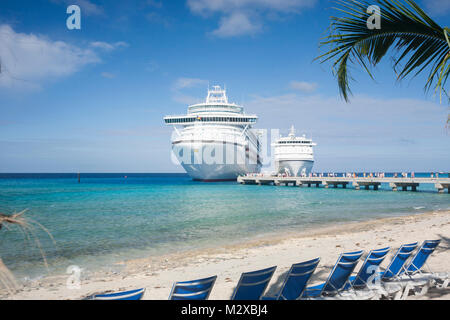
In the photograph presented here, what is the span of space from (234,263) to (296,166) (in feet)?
160

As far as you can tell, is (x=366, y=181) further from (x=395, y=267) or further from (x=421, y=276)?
(x=395, y=267)

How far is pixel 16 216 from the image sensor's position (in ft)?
4.98

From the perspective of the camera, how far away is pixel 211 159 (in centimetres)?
4469

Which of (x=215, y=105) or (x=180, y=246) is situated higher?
(x=215, y=105)

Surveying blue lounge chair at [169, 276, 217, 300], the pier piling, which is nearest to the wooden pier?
the pier piling

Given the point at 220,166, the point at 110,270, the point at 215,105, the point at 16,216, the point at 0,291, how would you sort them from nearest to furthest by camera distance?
the point at 16,216, the point at 0,291, the point at 110,270, the point at 220,166, the point at 215,105

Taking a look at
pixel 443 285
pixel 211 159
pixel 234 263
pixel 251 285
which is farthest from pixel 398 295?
pixel 211 159

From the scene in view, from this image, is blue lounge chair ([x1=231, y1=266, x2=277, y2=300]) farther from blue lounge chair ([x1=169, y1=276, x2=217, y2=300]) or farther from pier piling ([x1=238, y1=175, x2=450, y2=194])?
pier piling ([x1=238, y1=175, x2=450, y2=194])

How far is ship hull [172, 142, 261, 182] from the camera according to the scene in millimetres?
44225

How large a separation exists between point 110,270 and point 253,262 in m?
3.38

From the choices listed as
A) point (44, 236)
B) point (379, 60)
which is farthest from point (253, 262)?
point (44, 236)
